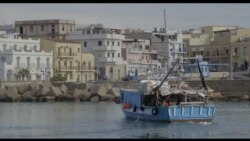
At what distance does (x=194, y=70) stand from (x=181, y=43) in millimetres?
18431

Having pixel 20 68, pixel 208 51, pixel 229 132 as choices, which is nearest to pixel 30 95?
pixel 20 68

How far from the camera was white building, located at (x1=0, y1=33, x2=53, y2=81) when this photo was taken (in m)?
60.0

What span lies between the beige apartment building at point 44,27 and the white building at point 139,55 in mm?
8734

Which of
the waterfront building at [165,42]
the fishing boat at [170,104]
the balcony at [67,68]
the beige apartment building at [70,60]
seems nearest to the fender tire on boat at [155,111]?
the fishing boat at [170,104]

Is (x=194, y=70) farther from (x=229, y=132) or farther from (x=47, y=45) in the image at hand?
(x=229, y=132)

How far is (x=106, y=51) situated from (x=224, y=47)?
1488 cm

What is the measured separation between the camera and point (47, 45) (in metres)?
65.3

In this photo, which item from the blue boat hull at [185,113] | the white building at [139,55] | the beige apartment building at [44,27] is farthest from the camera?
the beige apartment building at [44,27]

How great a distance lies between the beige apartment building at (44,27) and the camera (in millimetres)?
77562

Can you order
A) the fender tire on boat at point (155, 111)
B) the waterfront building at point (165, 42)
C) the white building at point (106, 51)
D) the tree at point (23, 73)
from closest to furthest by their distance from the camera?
1. the fender tire on boat at point (155, 111)
2. the tree at point (23, 73)
3. the white building at point (106, 51)
4. the waterfront building at point (165, 42)

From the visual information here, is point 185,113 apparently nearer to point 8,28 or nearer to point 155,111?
point 155,111

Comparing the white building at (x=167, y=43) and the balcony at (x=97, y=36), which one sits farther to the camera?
the white building at (x=167, y=43)

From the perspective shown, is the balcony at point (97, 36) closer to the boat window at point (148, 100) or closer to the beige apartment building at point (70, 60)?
the beige apartment building at point (70, 60)

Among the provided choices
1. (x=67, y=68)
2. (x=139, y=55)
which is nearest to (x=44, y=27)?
(x=139, y=55)
